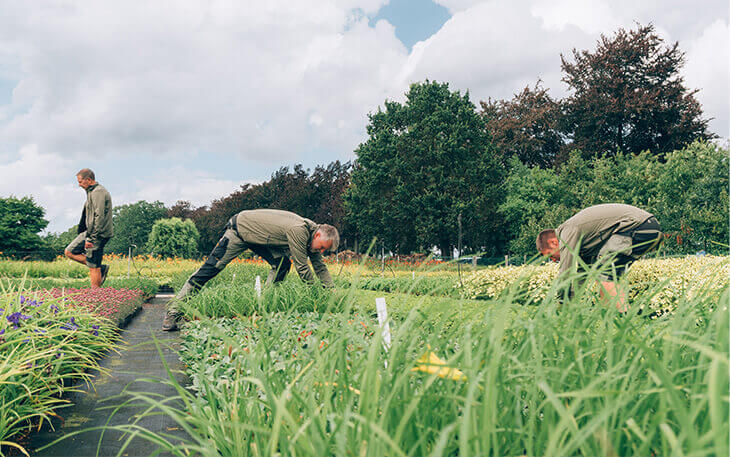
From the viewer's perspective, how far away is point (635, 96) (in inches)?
909

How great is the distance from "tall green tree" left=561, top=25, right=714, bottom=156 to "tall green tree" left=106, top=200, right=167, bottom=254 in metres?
49.3

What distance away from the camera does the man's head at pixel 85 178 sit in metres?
6.74

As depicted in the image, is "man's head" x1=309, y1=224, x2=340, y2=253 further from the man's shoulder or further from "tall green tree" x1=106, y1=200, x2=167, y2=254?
"tall green tree" x1=106, y1=200, x2=167, y2=254

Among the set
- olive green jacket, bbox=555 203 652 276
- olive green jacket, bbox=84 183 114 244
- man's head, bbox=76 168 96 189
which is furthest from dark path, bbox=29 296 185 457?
man's head, bbox=76 168 96 189

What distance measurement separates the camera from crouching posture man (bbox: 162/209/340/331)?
473 cm

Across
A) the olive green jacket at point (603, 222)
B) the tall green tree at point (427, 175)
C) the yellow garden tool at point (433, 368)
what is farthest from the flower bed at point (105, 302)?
the tall green tree at point (427, 175)

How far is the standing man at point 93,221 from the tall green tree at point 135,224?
5183cm

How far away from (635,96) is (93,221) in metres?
25.2

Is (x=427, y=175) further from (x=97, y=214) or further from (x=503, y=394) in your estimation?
(x=503, y=394)

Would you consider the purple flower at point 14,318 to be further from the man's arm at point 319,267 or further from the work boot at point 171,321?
the man's arm at point 319,267

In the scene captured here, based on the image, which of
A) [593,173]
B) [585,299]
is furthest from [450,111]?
[585,299]

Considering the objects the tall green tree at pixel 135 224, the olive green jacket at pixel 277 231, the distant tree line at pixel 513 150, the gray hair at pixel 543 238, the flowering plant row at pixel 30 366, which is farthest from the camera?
the tall green tree at pixel 135 224

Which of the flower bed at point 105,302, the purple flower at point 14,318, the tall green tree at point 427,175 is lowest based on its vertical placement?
the flower bed at point 105,302

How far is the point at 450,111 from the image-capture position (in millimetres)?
25234
